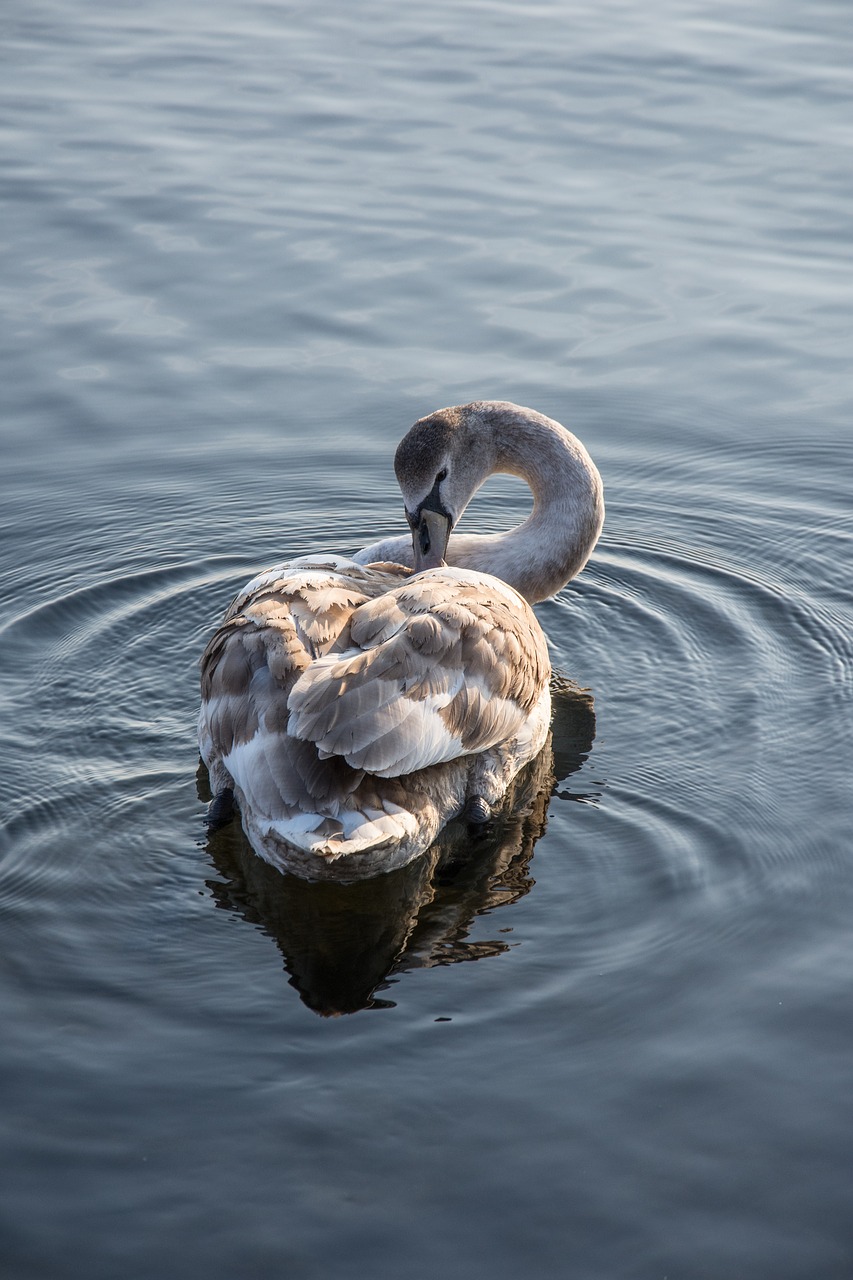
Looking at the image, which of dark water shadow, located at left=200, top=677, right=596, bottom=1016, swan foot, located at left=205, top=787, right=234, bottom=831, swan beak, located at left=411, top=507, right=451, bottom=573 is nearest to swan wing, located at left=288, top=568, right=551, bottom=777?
dark water shadow, located at left=200, top=677, right=596, bottom=1016

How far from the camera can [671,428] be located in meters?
10.9

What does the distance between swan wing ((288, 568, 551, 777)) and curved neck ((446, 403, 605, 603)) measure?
1.13 metres

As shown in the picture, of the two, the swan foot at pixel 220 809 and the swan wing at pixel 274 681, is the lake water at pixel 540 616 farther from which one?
the swan wing at pixel 274 681

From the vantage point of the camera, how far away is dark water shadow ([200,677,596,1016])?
581 centimetres

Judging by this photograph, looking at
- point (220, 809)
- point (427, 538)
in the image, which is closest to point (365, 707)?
point (220, 809)

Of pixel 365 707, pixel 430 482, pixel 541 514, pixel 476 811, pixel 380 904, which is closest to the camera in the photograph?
pixel 365 707

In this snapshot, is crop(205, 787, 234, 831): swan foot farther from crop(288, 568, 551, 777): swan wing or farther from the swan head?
the swan head

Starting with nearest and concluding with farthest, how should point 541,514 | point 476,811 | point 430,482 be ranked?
1. point 476,811
2. point 430,482
3. point 541,514

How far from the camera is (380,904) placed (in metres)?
6.29

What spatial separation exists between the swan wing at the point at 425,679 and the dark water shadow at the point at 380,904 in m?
0.46

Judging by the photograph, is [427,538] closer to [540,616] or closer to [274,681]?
[540,616]

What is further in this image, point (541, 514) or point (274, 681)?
point (541, 514)

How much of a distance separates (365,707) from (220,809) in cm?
110

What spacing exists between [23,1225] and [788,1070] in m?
2.48
